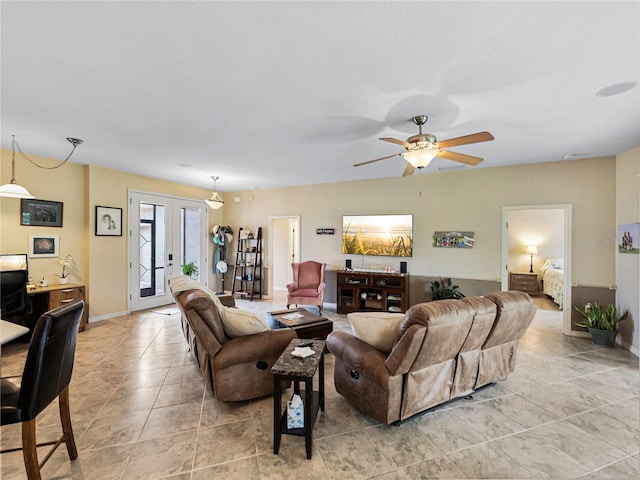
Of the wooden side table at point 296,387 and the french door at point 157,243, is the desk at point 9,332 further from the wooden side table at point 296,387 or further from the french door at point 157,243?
the french door at point 157,243

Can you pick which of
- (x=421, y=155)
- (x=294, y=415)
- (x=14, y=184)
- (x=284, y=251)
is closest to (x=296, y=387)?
(x=294, y=415)

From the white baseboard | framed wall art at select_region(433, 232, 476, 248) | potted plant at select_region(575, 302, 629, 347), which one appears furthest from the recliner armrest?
the white baseboard

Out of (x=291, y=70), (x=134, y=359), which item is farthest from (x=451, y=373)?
(x=134, y=359)

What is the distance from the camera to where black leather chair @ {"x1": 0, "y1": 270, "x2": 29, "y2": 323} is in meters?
3.41

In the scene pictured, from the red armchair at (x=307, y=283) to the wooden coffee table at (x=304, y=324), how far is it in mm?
1653

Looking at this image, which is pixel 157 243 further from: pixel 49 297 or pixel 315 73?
pixel 315 73

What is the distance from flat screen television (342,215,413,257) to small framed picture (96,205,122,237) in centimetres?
431

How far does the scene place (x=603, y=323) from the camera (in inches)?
156

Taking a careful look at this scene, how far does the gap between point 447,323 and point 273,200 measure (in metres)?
5.59

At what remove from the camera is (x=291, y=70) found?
2.10 metres

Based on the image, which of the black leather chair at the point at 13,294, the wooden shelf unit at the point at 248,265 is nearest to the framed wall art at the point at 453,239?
the wooden shelf unit at the point at 248,265

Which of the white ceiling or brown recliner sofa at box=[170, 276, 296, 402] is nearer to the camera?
the white ceiling

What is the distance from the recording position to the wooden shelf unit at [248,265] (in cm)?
709

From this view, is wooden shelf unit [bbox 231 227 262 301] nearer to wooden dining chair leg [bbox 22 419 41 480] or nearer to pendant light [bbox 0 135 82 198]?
pendant light [bbox 0 135 82 198]
